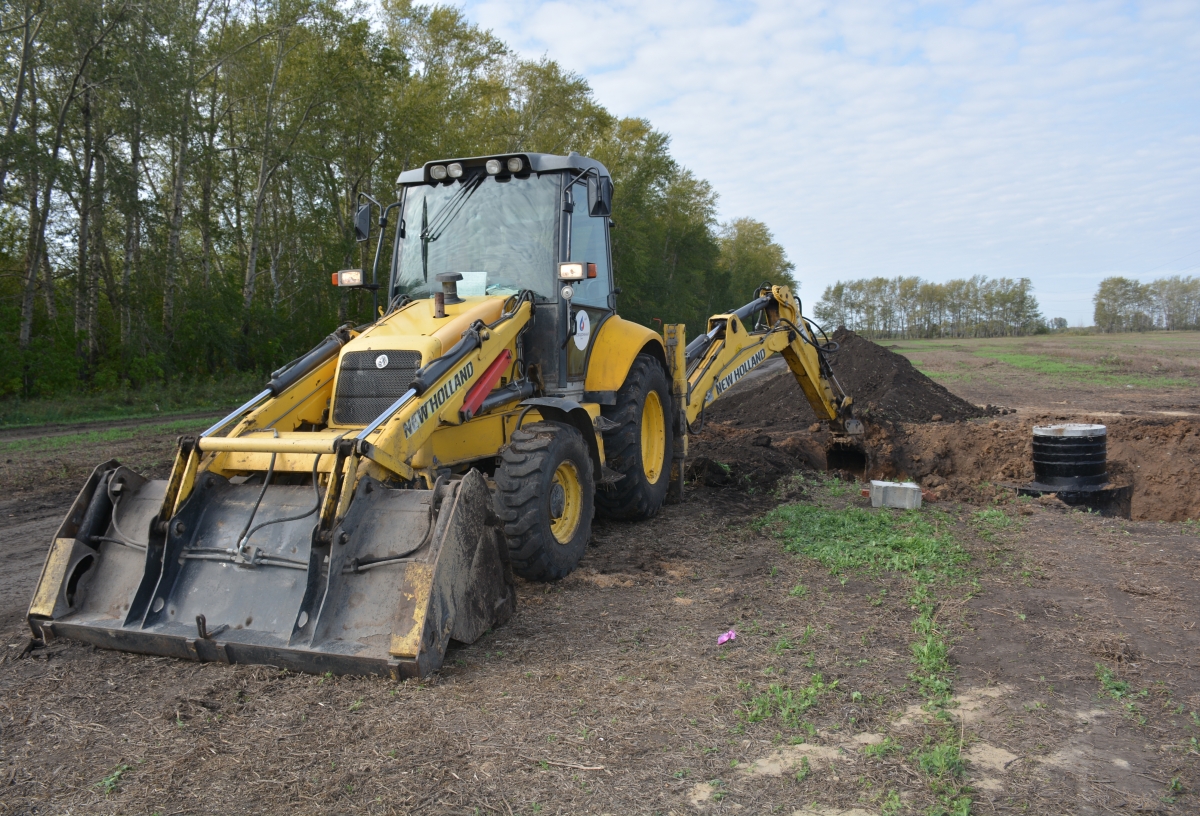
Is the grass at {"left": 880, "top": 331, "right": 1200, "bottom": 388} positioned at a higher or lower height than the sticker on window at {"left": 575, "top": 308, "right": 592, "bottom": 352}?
lower

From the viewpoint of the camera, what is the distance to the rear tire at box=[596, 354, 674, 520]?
6641 mm

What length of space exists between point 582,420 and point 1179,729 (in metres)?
3.75

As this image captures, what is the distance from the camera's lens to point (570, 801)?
9.71 feet

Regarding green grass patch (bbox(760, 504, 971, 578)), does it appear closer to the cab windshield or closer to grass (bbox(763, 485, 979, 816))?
grass (bbox(763, 485, 979, 816))

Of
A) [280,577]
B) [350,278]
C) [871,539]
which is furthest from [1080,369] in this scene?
[280,577]

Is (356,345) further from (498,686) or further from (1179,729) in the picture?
(1179,729)

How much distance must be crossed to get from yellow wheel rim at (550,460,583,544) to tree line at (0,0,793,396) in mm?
15159

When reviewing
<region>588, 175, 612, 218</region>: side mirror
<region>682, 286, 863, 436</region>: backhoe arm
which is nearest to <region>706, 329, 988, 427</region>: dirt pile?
<region>682, 286, 863, 436</region>: backhoe arm

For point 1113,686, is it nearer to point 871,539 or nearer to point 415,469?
point 871,539

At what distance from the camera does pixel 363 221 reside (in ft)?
19.5

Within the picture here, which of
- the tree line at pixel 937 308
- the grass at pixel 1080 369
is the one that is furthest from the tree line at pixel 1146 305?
the grass at pixel 1080 369

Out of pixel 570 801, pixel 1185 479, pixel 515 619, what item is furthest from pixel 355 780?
pixel 1185 479

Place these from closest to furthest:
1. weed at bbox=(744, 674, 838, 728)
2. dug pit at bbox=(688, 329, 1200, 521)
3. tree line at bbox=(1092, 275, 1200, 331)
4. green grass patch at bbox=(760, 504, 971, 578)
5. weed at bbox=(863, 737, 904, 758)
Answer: weed at bbox=(863, 737, 904, 758), weed at bbox=(744, 674, 838, 728), green grass patch at bbox=(760, 504, 971, 578), dug pit at bbox=(688, 329, 1200, 521), tree line at bbox=(1092, 275, 1200, 331)

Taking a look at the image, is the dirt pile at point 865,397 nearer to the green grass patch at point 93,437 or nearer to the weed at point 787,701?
the green grass patch at point 93,437
